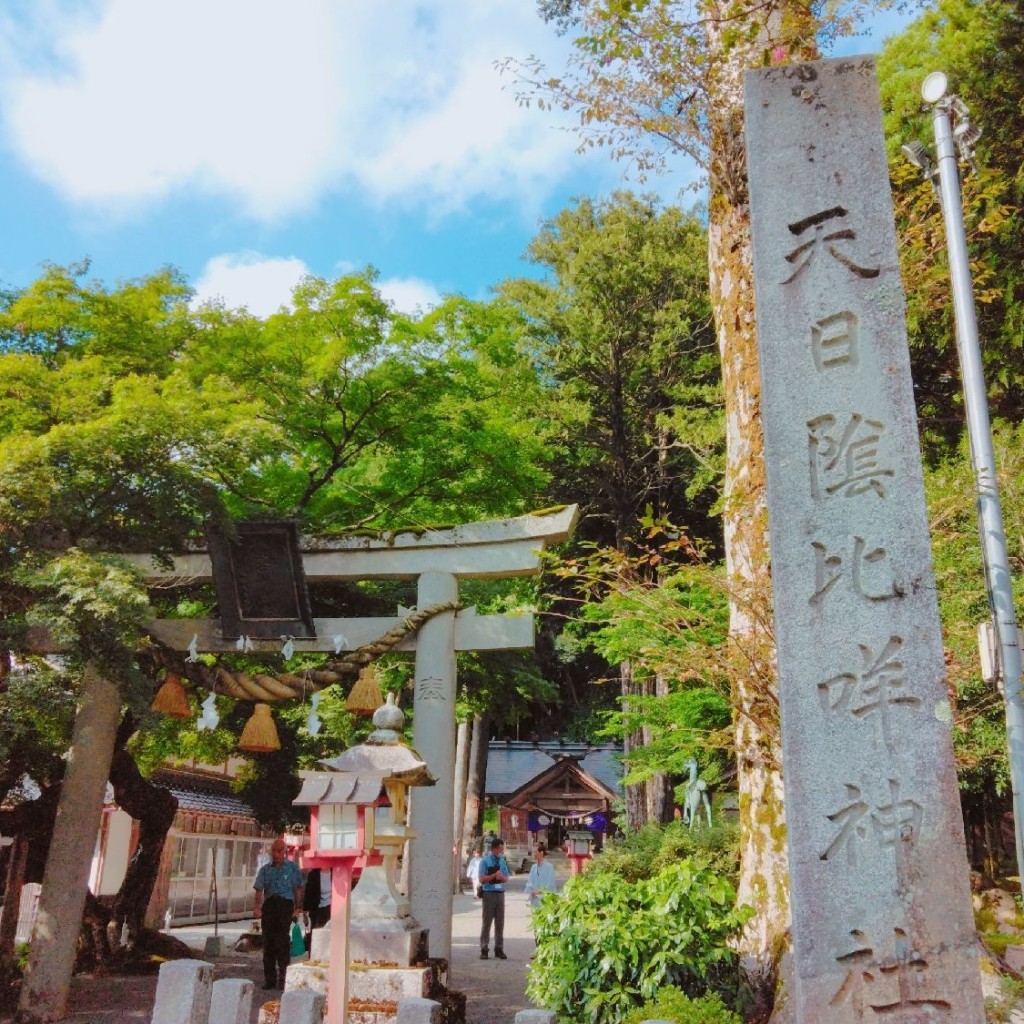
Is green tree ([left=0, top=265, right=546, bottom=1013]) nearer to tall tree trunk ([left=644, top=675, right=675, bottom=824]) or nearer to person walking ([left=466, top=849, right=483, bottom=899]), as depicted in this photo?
tall tree trunk ([left=644, top=675, right=675, bottom=824])

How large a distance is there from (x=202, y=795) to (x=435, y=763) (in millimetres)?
12006

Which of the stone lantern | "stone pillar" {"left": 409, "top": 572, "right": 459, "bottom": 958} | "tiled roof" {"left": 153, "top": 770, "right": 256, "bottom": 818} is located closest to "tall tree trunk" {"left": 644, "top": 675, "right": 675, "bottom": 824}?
"tiled roof" {"left": 153, "top": 770, "right": 256, "bottom": 818}

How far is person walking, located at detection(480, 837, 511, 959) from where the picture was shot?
40.0 feet

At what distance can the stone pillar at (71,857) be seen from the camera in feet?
25.6

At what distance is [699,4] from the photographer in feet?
22.7

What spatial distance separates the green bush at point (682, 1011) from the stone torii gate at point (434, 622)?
3920 mm

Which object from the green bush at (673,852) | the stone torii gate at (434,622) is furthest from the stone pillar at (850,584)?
the green bush at (673,852)

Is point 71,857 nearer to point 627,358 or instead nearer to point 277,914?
point 277,914

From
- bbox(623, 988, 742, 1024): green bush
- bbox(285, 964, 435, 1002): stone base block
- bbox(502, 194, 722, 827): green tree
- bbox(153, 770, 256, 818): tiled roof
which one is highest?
bbox(502, 194, 722, 827): green tree

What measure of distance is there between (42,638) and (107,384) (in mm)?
2494

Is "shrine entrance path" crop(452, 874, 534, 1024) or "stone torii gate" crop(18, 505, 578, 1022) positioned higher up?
"stone torii gate" crop(18, 505, 578, 1022)

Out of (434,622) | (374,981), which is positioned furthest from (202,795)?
(374,981)

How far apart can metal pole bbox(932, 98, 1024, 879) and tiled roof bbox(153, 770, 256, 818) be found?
50.7ft

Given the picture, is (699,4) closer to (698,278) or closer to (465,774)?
(698,278)
